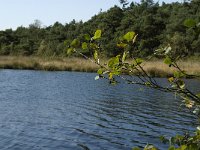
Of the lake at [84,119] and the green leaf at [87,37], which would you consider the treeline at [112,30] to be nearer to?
the lake at [84,119]

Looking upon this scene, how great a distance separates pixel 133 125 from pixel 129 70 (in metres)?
12.8

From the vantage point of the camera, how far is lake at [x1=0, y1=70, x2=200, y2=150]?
1211 cm

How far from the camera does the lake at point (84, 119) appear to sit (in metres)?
12.1

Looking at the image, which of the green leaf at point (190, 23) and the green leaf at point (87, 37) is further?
the green leaf at point (87, 37)

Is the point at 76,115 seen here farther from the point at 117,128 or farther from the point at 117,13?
the point at 117,13

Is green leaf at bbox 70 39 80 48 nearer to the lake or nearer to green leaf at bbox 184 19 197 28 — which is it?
green leaf at bbox 184 19 197 28

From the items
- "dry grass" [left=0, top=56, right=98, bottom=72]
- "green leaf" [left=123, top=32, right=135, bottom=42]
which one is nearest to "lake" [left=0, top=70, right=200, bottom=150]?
"green leaf" [left=123, top=32, right=135, bottom=42]

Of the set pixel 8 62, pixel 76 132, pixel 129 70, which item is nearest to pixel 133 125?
pixel 76 132

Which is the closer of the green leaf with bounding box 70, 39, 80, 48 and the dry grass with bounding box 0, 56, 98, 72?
the green leaf with bounding box 70, 39, 80, 48

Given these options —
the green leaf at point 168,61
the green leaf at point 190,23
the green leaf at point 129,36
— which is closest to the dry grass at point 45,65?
the green leaf at point 168,61

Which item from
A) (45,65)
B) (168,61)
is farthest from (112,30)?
(168,61)

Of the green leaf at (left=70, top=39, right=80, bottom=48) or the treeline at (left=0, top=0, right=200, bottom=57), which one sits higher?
the treeline at (left=0, top=0, right=200, bottom=57)

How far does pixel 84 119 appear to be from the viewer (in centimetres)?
1617

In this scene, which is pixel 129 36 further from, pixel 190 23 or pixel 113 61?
pixel 190 23
